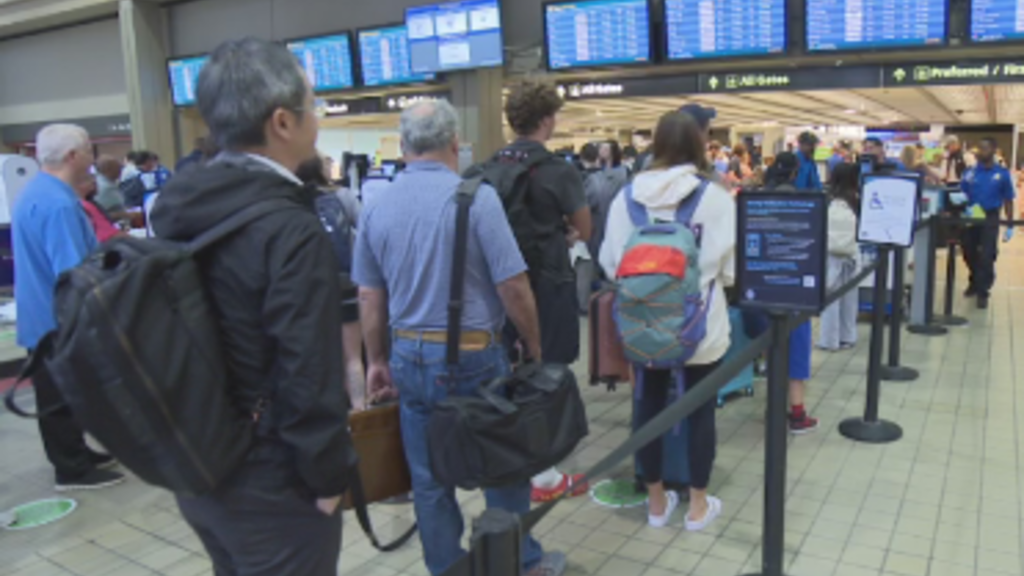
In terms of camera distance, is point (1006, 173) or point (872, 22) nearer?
point (872, 22)

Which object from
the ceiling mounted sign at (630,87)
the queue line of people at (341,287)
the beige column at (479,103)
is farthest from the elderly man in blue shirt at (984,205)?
the beige column at (479,103)

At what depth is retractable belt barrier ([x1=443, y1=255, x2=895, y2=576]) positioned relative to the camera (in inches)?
52.5

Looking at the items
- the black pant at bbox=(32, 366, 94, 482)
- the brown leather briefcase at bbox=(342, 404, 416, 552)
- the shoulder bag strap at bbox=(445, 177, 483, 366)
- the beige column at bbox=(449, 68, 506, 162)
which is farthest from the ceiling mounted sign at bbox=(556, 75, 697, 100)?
the brown leather briefcase at bbox=(342, 404, 416, 552)

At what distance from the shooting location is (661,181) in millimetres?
2834

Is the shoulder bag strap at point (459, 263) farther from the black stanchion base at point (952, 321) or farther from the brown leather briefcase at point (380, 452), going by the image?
the black stanchion base at point (952, 321)

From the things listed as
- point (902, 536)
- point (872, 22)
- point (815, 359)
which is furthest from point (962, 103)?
point (902, 536)

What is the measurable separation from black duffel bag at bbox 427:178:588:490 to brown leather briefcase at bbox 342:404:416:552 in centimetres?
20

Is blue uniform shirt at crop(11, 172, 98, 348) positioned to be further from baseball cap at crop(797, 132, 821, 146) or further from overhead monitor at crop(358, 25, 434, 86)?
baseball cap at crop(797, 132, 821, 146)

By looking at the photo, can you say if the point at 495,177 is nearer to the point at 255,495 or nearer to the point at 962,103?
the point at 255,495

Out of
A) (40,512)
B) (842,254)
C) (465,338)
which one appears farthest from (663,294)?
(842,254)

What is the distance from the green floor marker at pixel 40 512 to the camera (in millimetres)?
3398

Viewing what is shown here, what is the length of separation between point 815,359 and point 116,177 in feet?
20.5

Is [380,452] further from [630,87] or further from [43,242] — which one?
[630,87]

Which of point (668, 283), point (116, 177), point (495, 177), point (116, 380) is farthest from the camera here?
point (116, 177)
